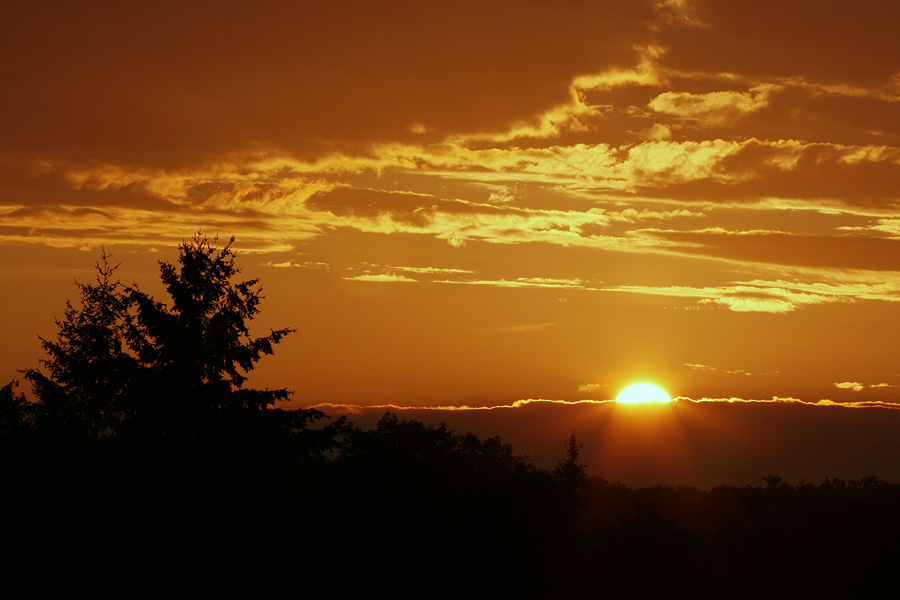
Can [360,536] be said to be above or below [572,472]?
below

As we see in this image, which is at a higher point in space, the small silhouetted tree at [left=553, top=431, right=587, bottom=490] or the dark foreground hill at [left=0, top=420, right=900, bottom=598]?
the small silhouetted tree at [left=553, top=431, right=587, bottom=490]

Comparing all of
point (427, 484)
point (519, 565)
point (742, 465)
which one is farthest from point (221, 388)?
point (742, 465)

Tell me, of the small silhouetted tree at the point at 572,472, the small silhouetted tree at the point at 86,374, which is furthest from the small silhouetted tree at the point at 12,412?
the small silhouetted tree at the point at 572,472

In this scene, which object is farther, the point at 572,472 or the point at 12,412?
the point at 12,412

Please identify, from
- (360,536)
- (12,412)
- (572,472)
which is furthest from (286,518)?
(12,412)

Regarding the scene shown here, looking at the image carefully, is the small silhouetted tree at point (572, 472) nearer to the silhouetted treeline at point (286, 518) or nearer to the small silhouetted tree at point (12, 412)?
the silhouetted treeline at point (286, 518)

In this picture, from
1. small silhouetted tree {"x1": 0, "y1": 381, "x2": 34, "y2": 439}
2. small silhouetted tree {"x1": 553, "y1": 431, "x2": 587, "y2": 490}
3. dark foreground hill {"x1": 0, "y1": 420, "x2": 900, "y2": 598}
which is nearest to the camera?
dark foreground hill {"x1": 0, "y1": 420, "x2": 900, "y2": 598}

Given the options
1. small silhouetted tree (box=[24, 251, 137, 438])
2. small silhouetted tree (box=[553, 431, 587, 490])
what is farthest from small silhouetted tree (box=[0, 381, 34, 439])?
small silhouetted tree (box=[553, 431, 587, 490])

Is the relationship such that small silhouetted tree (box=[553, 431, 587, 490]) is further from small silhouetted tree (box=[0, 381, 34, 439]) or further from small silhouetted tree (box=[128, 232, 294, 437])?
small silhouetted tree (box=[0, 381, 34, 439])

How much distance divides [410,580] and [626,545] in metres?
9.71

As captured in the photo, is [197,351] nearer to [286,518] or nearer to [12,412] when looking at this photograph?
[286,518]

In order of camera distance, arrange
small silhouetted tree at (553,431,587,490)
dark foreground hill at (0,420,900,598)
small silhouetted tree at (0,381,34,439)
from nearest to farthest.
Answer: dark foreground hill at (0,420,900,598) < small silhouetted tree at (553,431,587,490) < small silhouetted tree at (0,381,34,439)

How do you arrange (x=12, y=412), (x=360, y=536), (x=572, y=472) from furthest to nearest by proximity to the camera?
(x=12, y=412), (x=572, y=472), (x=360, y=536)

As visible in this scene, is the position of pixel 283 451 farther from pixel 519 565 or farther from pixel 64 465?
pixel 519 565
